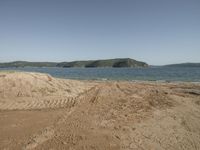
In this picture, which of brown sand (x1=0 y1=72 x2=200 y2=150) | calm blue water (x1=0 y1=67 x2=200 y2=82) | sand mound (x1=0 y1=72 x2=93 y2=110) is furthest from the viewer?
calm blue water (x1=0 y1=67 x2=200 y2=82)

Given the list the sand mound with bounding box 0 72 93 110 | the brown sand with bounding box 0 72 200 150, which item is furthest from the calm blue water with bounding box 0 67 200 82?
the brown sand with bounding box 0 72 200 150

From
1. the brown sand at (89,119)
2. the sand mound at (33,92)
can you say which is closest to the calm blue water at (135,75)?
the sand mound at (33,92)

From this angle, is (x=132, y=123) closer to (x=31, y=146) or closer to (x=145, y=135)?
(x=145, y=135)

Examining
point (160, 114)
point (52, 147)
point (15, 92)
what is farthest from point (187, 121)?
point (15, 92)

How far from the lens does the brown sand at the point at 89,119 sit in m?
6.40

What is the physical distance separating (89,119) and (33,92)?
16.9 feet

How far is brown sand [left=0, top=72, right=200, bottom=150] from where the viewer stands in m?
6.40

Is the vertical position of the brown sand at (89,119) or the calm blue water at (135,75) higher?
the brown sand at (89,119)

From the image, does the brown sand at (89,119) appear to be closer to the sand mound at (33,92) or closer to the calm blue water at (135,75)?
the sand mound at (33,92)

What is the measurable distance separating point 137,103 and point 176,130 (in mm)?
3346

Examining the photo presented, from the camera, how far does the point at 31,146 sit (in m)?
5.99

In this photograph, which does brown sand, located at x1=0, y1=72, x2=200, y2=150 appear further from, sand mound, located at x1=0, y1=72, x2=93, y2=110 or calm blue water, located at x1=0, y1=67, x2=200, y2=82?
calm blue water, located at x1=0, y1=67, x2=200, y2=82

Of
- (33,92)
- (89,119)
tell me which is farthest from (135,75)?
(89,119)

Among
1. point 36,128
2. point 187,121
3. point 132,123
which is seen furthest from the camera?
point 187,121
